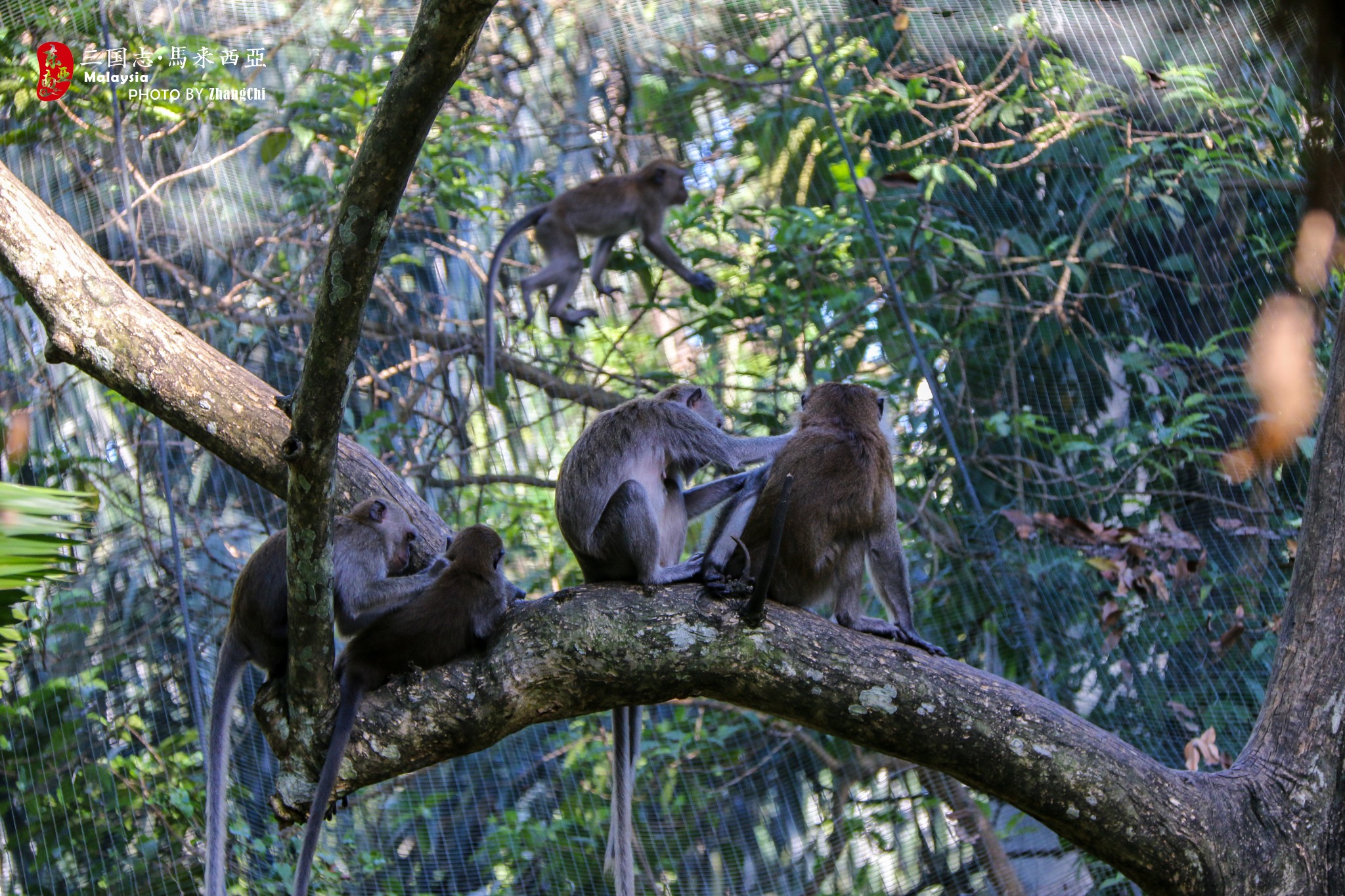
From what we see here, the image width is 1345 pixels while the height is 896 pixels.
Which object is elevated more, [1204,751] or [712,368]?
[712,368]

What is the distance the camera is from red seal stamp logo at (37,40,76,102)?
6.72 m

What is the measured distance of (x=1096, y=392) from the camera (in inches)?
309

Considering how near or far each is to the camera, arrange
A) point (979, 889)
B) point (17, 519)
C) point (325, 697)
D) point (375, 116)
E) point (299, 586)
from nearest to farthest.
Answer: point (17, 519)
point (375, 116)
point (299, 586)
point (325, 697)
point (979, 889)

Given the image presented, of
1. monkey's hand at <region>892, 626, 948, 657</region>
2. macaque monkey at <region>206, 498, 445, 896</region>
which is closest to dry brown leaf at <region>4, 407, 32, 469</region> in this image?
macaque monkey at <region>206, 498, 445, 896</region>

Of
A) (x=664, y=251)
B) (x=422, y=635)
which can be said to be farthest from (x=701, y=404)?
(x=664, y=251)

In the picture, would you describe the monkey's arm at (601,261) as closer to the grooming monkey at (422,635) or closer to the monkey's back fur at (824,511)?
the monkey's back fur at (824,511)

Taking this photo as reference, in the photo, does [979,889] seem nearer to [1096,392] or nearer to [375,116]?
[1096,392]

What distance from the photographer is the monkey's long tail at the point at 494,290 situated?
7.18m

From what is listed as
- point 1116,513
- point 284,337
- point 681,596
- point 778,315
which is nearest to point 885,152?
point 778,315

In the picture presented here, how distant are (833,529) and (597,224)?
5.16m

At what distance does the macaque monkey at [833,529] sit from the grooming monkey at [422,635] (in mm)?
783

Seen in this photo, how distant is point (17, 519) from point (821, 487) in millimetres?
2823

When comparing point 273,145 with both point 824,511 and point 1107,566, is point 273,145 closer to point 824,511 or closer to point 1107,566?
point 824,511

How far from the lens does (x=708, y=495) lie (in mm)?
4938
